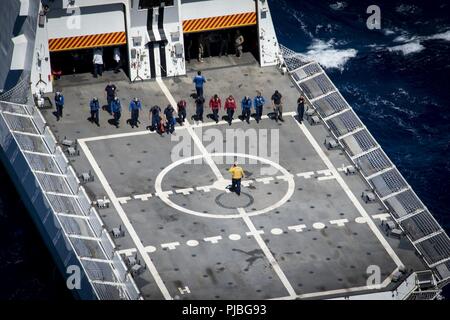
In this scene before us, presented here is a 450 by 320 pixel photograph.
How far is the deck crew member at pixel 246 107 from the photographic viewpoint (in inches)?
4390

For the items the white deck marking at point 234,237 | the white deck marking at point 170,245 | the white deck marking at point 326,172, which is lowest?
the white deck marking at point 234,237

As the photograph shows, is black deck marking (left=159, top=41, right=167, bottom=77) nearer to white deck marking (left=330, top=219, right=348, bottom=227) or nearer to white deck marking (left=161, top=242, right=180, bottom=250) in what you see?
white deck marking (left=161, top=242, right=180, bottom=250)

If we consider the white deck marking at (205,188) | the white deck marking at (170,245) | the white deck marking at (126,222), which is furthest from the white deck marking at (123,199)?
the white deck marking at (170,245)

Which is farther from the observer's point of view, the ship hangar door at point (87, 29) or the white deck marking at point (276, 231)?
the ship hangar door at point (87, 29)

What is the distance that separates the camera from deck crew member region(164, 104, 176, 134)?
362 ft

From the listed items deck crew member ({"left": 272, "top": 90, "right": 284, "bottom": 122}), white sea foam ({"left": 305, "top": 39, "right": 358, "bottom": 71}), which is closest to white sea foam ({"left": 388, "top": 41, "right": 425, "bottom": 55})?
white sea foam ({"left": 305, "top": 39, "right": 358, "bottom": 71})

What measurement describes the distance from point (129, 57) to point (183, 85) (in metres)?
3.99

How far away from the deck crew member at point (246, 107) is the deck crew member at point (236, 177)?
7184 millimetres

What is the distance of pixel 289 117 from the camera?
11281 cm

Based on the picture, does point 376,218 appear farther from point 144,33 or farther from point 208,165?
point 144,33

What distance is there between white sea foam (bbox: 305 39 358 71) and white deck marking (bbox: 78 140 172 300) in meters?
28.4

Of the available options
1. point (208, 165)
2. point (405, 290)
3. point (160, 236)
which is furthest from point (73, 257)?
point (405, 290)

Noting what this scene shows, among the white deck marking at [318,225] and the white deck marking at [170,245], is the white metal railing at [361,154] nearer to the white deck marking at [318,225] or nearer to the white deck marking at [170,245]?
the white deck marking at [318,225]

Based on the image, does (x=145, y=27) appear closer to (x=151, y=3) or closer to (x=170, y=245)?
(x=151, y=3)
